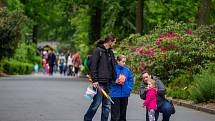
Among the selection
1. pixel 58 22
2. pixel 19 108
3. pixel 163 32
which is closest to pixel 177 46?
pixel 163 32

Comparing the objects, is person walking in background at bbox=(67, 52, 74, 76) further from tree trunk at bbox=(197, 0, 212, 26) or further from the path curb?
the path curb

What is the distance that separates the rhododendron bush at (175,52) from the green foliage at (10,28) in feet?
43.9

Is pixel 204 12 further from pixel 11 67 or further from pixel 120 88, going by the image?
pixel 11 67

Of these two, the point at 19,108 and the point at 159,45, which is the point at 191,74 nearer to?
the point at 159,45

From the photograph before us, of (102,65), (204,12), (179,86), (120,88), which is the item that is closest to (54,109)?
(120,88)

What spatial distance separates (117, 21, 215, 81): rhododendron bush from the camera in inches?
922

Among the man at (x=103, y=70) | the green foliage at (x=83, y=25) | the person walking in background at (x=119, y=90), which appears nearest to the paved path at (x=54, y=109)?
the person walking in background at (x=119, y=90)

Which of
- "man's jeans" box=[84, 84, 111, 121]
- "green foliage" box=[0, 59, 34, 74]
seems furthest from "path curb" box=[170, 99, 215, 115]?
"green foliage" box=[0, 59, 34, 74]

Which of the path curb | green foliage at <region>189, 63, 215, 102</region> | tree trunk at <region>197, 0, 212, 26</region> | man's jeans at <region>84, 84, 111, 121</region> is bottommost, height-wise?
the path curb

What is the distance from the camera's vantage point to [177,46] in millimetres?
24172

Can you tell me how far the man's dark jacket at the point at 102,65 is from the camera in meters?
11.9

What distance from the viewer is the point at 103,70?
12.0 meters

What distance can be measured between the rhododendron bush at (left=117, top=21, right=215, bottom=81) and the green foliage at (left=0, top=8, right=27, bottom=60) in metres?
13.4

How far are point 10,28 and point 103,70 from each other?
1080 inches
